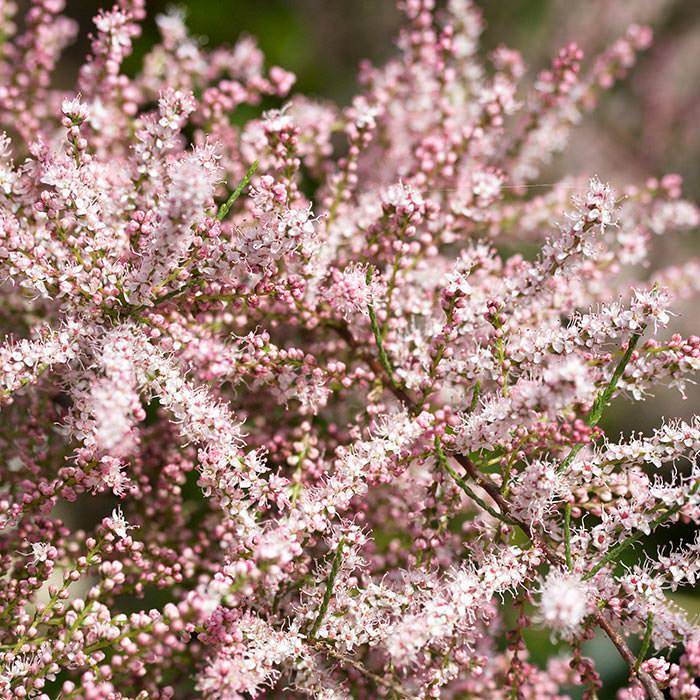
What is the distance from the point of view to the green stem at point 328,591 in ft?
2.28

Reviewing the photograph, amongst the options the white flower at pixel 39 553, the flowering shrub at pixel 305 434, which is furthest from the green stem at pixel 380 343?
the white flower at pixel 39 553

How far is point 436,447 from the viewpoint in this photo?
73cm

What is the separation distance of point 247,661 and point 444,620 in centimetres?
16

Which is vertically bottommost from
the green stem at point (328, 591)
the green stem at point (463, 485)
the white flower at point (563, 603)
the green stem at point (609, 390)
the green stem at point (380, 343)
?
the white flower at point (563, 603)

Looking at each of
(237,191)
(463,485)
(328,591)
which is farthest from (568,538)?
(237,191)

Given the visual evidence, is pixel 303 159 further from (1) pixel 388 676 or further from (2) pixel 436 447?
(1) pixel 388 676

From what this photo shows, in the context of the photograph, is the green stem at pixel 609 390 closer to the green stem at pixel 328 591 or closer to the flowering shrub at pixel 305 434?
the flowering shrub at pixel 305 434

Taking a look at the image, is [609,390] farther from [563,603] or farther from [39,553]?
[39,553]

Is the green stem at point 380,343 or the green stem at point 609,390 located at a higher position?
Answer: the green stem at point 380,343

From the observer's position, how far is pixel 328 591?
695mm

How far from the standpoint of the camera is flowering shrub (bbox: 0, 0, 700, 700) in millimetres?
691

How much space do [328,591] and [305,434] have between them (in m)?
0.18

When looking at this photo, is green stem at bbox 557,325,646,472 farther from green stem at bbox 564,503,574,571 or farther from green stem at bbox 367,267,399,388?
green stem at bbox 367,267,399,388

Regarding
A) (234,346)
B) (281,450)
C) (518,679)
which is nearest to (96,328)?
(234,346)
